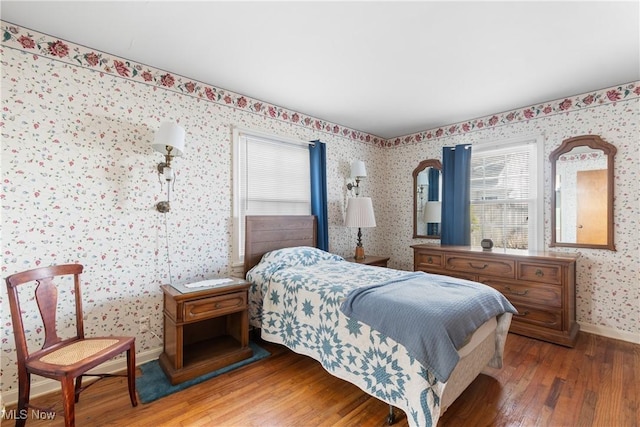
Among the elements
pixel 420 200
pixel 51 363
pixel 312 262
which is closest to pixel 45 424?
pixel 51 363

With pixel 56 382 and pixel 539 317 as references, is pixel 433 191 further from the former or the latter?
pixel 56 382

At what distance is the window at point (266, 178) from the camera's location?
3008 millimetres

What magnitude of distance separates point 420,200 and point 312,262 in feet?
6.88

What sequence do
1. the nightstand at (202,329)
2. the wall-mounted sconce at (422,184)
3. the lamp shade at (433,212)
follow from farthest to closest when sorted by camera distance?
the wall-mounted sconce at (422,184), the lamp shade at (433,212), the nightstand at (202,329)

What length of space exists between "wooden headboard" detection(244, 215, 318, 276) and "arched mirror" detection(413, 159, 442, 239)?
1659 millimetres

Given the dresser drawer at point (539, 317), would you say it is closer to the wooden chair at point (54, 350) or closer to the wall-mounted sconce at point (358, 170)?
the wall-mounted sconce at point (358, 170)

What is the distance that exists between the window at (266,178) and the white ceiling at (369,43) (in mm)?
527

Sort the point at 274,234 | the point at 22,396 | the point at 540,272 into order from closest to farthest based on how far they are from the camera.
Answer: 1. the point at 22,396
2. the point at 540,272
3. the point at 274,234

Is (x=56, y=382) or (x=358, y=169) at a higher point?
(x=358, y=169)

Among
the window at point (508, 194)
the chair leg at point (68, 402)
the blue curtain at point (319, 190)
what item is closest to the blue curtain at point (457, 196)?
the window at point (508, 194)

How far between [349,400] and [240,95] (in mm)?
2896

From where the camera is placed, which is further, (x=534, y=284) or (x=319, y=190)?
(x=319, y=190)

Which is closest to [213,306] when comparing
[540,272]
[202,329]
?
[202,329]

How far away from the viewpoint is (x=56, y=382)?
80.7 inches
